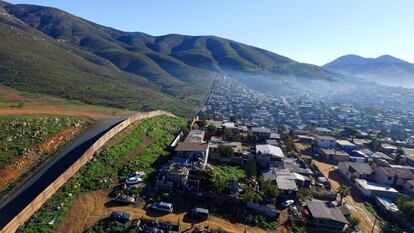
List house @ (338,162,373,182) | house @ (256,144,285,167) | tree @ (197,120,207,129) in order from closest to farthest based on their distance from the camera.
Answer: house @ (256,144,285,167), house @ (338,162,373,182), tree @ (197,120,207,129)

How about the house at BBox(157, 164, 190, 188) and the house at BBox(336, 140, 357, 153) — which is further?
the house at BBox(336, 140, 357, 153)

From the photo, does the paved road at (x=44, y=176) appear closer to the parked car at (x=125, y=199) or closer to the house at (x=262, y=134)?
the parked car at (x=125, y=199)

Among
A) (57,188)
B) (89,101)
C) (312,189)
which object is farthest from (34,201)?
(89,101)

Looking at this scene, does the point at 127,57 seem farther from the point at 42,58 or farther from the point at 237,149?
the point at 237,149

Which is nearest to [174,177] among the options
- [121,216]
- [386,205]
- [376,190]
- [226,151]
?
[121,216]

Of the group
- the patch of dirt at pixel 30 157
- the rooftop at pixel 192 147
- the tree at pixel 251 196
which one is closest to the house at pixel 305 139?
the rooftop at pixel 192 147

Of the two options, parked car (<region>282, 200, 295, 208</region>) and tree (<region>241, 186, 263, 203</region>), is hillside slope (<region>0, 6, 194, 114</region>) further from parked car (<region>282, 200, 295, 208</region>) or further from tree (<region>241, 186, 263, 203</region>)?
parked car (<region>282, 200, 295, 208</region>)

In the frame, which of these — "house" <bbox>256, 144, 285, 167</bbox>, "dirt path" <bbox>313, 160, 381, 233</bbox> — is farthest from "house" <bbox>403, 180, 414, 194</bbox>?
"house" <bbox>256, 144, 285, 167</bbox>
